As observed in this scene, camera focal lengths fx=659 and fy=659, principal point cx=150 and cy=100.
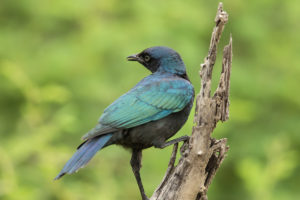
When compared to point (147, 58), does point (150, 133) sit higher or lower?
lower

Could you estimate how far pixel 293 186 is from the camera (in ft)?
29.7

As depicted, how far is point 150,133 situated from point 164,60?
3.39 ft

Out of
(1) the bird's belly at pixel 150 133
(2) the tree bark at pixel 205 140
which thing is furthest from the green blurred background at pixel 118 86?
(2) the tree bark at pixel 205 140

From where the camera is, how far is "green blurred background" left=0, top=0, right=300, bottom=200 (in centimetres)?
800

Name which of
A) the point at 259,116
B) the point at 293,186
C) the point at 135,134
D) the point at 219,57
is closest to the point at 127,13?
the point at 219,57

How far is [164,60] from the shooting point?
6.79 metres

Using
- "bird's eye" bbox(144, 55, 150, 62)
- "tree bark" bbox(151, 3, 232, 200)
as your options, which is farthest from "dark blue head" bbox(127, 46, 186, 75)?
"tree bark" bbox(151, 3, 232, 200)

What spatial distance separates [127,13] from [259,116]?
288cm

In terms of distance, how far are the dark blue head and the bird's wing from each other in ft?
0.90

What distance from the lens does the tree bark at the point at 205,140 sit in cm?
557

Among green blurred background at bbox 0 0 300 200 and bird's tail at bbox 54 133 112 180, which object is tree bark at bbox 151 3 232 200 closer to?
bird's tail at bbox 54 133 112 180

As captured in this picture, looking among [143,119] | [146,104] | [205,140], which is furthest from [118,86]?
[205,140]

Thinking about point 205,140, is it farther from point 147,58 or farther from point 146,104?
point 147,58

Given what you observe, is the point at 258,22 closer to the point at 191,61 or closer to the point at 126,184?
the point at 191,61
